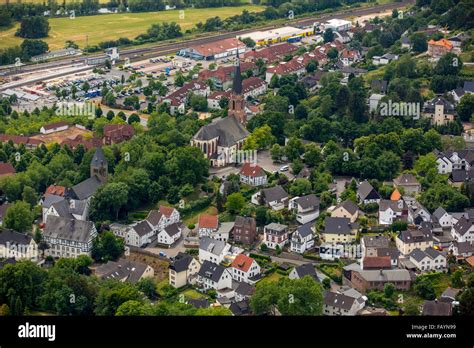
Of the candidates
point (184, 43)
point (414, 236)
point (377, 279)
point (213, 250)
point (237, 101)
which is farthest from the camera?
point (184, 43)

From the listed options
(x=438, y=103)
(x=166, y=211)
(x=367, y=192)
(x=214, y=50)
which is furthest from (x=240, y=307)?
(x=214, y=50)

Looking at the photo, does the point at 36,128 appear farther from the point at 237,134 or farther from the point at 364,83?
the point at 364,83

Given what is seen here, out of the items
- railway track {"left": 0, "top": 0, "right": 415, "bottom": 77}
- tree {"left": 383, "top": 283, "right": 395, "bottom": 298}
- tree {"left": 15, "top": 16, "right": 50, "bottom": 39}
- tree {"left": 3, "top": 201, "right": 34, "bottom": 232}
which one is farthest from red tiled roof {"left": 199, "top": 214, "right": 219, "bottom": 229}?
tree {"left": 15, "top": 16, "right": 50, "bottom": 39}

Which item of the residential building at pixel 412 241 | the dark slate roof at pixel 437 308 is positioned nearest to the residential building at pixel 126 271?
the residential building at pixel 412 241

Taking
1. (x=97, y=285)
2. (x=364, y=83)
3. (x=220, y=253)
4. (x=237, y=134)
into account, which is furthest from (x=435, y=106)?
(x=97, y=285)

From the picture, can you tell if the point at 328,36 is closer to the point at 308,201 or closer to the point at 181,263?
the point at 308,201
